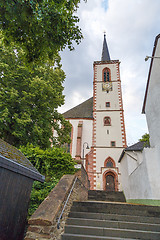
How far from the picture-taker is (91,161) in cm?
1855

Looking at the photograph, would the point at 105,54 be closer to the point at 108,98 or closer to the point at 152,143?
the point at 108,98

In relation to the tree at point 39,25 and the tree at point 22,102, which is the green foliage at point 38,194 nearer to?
the tree at point 22,102

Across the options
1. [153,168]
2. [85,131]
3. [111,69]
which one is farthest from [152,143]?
[111,69]

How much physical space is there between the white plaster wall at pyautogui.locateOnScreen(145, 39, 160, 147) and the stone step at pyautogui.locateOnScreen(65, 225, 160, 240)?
470cm

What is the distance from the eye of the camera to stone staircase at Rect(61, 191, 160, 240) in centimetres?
378

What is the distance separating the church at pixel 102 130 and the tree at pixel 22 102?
22.0 ft

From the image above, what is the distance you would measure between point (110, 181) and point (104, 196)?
6356 mm

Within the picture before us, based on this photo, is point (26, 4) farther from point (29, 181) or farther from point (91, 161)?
point (91, 161)

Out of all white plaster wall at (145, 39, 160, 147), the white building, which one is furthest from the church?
white plaster wall at (145, 39, 160, 147)

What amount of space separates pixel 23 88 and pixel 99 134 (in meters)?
12.5

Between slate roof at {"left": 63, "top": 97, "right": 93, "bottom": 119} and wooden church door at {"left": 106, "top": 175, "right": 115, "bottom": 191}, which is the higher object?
slate roof at {"left": 63, "top": 97, "right": 93, "bottom": 119}

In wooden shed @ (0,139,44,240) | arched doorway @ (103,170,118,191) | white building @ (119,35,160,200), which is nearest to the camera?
wooden shed @ (0,139,44,240)

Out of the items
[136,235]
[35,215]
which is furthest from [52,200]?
[136,235]

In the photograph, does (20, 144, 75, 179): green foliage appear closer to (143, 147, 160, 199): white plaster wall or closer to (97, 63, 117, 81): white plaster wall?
(143, 147, 160, 199): white plaster wall
